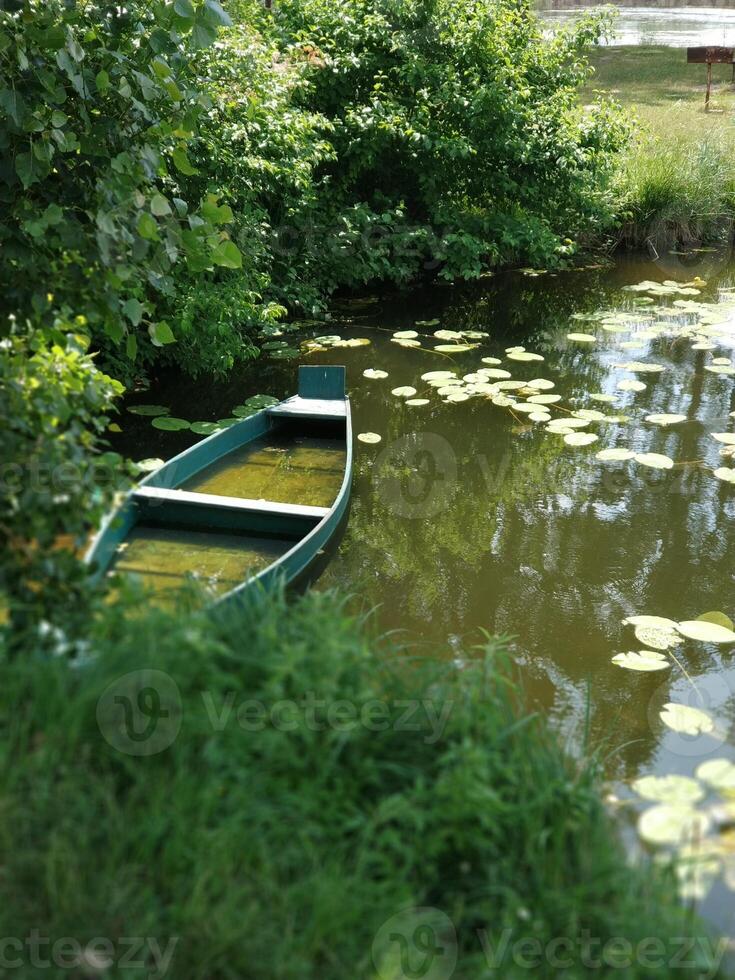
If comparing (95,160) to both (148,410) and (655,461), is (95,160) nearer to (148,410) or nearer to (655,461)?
(148,410)

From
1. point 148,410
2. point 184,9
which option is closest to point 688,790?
point 184,9

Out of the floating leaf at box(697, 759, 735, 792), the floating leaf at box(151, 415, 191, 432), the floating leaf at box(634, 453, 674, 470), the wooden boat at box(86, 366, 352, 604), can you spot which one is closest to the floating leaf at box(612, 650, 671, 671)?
the floating leaf at box(697, 759, 735, 792)

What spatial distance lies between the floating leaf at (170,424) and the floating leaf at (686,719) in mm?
3225

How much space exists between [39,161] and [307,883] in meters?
3.05

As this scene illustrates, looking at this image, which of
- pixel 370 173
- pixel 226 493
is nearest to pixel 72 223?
pixel 226 493

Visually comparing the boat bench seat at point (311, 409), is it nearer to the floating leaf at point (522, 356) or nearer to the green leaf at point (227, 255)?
the green leaf at point (227, 255)

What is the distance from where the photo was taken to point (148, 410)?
599 centimetres

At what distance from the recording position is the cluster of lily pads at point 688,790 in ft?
8.46

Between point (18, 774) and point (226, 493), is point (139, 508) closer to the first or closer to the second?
point (226, 493)

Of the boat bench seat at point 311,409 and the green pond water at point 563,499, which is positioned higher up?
the boat bench seat at point 311,409

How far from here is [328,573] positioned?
444 centimetres

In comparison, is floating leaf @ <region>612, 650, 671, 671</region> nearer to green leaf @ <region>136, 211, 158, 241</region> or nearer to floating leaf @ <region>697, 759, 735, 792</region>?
floating leaf @ <region>697, 759, 735, 792</region>

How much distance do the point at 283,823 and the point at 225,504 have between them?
227cm

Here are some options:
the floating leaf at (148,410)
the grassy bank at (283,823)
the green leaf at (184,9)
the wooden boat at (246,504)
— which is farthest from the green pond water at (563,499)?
the green leaf at (184,9)
